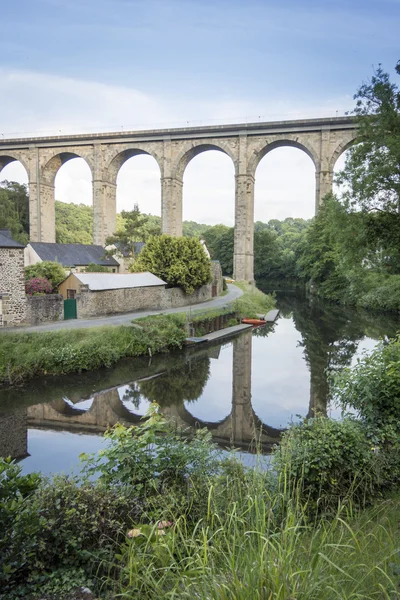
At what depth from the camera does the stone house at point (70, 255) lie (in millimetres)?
25016

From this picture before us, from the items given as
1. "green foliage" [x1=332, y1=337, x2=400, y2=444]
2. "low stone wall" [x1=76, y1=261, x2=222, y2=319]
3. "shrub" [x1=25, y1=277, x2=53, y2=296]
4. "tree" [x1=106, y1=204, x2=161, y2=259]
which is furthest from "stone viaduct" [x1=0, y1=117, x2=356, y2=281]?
"green foliage" [x1=332, y1=337, x2=400, y2=444]

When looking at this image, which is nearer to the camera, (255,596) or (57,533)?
(255,596)

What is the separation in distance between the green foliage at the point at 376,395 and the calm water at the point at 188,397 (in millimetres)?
728

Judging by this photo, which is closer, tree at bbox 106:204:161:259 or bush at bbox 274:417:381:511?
bush at bbox 274:417:381:511

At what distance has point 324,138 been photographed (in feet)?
97.4

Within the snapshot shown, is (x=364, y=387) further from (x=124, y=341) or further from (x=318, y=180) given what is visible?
(x=318, y=180)

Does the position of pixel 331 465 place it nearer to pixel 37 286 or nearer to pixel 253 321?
pixel 37 286

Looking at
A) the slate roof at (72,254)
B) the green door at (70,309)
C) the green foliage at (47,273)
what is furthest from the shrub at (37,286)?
the slate roof at (72,254)

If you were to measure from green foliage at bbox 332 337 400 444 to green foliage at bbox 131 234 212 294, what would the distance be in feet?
53.1

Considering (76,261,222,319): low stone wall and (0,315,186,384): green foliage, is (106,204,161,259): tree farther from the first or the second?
(0,315,186,384): green foliage

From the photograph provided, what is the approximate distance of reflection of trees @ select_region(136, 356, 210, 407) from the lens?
10586 millimetres

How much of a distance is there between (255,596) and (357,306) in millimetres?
26845

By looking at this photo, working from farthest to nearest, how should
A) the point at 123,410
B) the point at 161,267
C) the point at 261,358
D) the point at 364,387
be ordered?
the point at 161,267 → the point at 261,358 → the point at 123,410 → the point at 364,387

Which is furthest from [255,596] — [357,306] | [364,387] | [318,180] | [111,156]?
[111,156]
